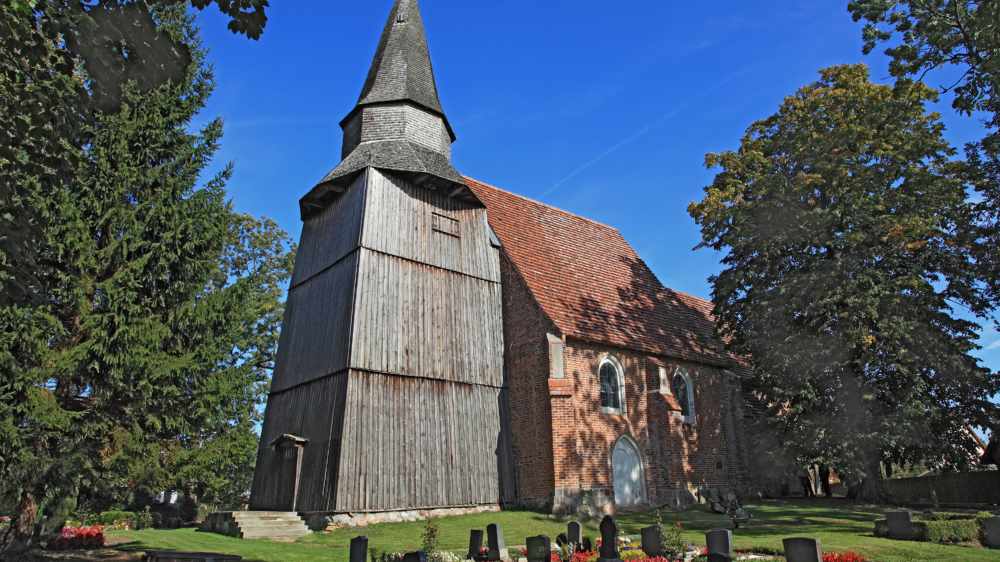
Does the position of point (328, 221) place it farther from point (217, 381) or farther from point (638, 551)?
point (638, 551)

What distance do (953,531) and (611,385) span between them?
10319 mm

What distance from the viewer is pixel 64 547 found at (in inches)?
482

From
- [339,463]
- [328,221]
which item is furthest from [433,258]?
[339,463]

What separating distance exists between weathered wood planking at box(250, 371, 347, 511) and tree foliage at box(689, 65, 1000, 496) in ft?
42.3

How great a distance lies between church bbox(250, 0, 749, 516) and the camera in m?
17.5

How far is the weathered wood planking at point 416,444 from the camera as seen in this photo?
54.2ft

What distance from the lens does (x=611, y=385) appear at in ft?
→ 69.6

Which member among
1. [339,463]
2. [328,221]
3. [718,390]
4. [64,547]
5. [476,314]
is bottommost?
[64,547]

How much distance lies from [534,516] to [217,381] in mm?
9624

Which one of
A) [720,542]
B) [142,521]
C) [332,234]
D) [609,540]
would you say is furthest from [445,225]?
[142,521]

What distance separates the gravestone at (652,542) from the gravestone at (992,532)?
255 inches

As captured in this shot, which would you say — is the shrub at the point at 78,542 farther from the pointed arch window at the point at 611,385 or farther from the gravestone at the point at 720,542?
the pointed arch window at the point at 611,385

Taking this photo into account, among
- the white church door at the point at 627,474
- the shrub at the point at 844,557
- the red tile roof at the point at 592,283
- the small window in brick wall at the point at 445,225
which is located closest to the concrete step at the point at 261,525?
the red tile roof at the point at 592,283

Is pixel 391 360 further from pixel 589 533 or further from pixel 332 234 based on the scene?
pixel 589 533
